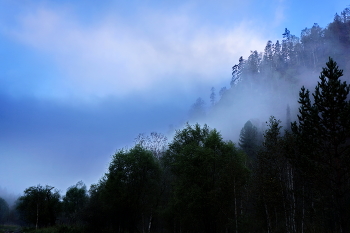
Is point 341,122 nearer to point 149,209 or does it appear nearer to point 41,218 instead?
point 149,209

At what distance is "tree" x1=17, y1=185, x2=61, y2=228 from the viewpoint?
60312 millimetres

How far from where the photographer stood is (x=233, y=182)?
32.2m

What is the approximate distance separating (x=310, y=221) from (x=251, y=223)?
8736 mm

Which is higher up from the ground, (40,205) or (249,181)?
(249,181)

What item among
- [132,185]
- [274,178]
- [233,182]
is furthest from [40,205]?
[274,178]

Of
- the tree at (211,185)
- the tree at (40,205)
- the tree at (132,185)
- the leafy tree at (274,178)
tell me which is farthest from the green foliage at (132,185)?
the tree at (40,205)

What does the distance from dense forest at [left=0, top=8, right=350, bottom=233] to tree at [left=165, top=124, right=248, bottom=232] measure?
0.15m

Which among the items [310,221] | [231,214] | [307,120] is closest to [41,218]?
[231,214]

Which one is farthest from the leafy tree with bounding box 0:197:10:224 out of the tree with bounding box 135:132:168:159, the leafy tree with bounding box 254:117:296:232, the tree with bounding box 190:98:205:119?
the leafy tree with bounding box 254:117:296:232

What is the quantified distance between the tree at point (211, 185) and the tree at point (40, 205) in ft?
136

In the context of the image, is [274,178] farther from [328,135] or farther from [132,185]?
[132,185]

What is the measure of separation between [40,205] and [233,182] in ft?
178

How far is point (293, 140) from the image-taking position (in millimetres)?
26266

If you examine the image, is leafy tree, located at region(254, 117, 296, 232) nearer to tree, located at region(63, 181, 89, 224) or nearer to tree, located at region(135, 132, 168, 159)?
tree, located at region(135, 132, 168, 159)
